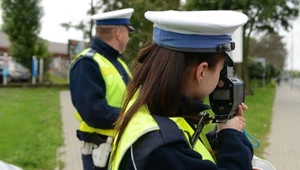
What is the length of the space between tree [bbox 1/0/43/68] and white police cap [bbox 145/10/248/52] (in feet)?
106

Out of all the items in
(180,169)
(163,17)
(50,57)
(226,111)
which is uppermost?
(163,17)

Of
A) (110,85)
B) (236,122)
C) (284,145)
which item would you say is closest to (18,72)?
(284,145)

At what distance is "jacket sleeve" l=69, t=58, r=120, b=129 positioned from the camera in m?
3.27

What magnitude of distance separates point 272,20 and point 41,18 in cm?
1735

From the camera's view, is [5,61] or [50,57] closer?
[5,61]

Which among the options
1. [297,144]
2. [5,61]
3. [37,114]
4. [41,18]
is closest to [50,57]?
[41,18]

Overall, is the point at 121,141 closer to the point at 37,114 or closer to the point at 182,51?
the point at 182,51

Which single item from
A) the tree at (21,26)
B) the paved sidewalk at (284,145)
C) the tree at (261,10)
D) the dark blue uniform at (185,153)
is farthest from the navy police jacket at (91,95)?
the tree at (21,26)

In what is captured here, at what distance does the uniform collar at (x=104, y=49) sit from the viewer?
360 cm

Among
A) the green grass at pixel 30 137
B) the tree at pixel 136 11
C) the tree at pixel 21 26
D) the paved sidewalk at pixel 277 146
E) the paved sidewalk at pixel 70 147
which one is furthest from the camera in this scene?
the tree at pixel 21 26

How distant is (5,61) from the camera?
27.6 m

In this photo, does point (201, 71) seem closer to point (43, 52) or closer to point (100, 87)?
point (100, 87)

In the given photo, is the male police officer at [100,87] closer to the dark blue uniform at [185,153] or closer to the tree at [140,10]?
the dark blue uniform at [185,153]

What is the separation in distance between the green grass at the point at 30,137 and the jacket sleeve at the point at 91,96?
3.86 m
